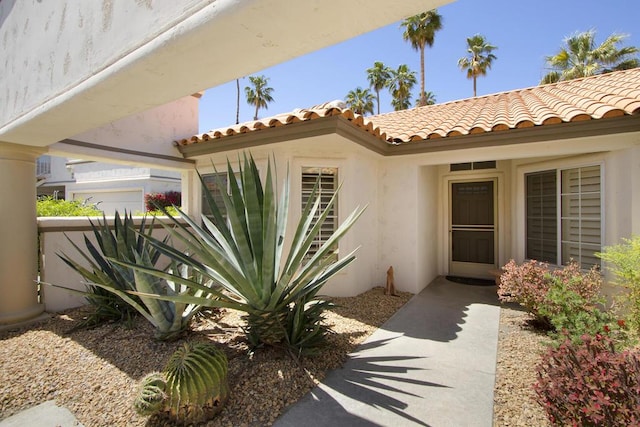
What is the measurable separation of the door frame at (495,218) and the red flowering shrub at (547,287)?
2.92 metres

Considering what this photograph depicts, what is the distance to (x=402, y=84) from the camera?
29.4 meters

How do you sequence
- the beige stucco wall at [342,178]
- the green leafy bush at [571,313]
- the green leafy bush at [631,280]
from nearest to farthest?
the green leafy bush at [571,313]
the green leafy bush at [631,280]
the beige stucco wall at [342,178]

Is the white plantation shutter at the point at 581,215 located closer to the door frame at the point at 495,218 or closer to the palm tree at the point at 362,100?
the door frame at the point at 495,218

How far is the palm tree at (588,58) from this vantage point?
17.2m

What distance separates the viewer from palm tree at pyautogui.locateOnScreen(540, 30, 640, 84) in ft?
56.4

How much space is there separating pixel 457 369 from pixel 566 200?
15.0 ft

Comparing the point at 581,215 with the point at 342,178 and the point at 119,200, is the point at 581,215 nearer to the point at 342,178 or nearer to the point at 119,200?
the point at 342,178

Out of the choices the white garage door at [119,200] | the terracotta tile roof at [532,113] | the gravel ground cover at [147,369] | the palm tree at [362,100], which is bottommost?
the gravel ground cover at [147,369]

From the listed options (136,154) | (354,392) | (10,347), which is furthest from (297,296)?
(136,154)

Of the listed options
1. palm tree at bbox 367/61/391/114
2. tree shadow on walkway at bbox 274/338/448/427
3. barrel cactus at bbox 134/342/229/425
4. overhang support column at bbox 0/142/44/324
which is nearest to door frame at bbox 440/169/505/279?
tree shadow on walkway at bbox 274/338/448/427

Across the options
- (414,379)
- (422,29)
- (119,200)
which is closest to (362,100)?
(422,29)

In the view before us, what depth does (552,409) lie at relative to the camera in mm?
2408

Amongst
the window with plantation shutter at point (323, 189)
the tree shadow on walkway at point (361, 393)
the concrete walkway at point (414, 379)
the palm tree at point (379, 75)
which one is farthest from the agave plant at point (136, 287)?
the palm tree at point (379, 75)

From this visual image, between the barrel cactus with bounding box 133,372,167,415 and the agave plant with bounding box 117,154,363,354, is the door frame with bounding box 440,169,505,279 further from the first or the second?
the barrel cactus with bounding box 133,372,167,415
